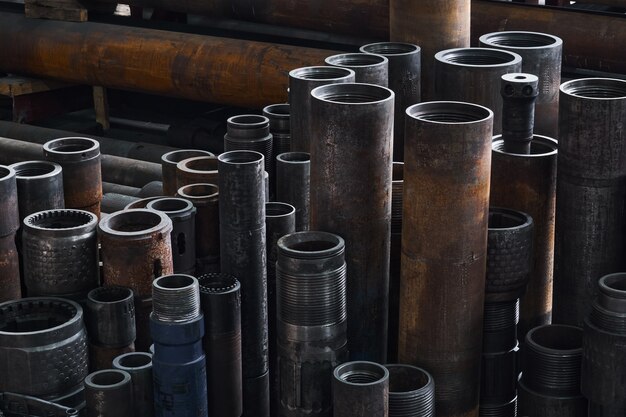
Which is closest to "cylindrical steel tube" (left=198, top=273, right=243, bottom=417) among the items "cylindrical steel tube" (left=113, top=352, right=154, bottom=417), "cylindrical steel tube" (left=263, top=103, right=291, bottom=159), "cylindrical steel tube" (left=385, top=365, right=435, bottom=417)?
"cylindrical steel tube" (left=113, top=352, right=154, bottom=417)

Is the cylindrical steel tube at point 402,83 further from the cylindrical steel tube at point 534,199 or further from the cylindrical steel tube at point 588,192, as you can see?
the cylindrical steel tube at point 588,192

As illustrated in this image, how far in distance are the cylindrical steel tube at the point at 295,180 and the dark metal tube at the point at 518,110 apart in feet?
4.04

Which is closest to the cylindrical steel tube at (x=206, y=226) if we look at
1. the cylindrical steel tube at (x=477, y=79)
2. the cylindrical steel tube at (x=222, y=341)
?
the cylindrical steel tube at (x=222, y=341)

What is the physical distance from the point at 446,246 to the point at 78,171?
246 cm

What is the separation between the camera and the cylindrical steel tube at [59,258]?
19.1 feet

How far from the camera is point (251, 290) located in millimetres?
6168

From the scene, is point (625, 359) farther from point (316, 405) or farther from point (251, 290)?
point (251, 290)

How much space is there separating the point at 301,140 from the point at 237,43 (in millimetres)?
3827

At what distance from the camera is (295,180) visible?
Answer: 22.1ft

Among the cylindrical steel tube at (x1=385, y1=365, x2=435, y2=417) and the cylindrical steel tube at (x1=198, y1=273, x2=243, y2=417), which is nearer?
the cylindrical steel tube at (x1=385, y1=365, x2=435, y2=417)

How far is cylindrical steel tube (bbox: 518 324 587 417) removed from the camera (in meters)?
5.59

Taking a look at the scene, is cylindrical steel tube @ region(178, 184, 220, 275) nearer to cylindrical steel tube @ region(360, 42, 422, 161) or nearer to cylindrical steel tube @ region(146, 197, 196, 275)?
cylindrical steel tube @ region(146, 197, 196, 275)

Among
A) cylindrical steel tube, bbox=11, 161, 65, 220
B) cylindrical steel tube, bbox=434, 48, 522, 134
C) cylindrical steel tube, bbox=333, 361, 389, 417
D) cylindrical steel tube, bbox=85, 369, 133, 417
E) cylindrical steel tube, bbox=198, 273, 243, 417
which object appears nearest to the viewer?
cylindrical steel tube, bbox=333, 361, 389, 417

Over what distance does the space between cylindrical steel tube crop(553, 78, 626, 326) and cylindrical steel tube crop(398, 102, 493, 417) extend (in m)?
0.52
